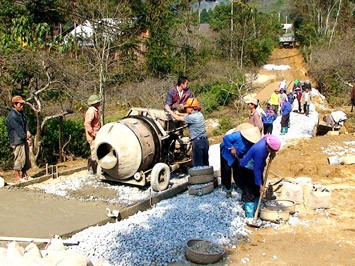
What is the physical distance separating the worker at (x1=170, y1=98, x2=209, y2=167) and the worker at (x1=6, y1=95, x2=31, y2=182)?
3004 millimetres

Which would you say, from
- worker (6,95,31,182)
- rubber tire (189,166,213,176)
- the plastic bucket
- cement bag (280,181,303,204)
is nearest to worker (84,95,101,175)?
worker (6,95,31,182)

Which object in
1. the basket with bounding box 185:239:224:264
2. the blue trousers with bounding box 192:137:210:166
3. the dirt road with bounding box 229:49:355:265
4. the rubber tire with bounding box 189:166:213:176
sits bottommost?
the dirt road with bounding box 229:49:355:265

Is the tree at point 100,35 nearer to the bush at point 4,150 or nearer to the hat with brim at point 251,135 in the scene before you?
the bush at point 4,150

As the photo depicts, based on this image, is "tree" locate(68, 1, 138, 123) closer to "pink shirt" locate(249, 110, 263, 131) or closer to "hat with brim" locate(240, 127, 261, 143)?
"pink shirt" locate(249, 110, 263, 131)

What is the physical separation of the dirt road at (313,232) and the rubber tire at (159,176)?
219 cm

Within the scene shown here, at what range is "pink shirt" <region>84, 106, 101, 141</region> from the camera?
8.90 meters

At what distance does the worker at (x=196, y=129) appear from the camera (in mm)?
8664

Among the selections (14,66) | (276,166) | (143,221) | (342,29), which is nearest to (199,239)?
(143,221)

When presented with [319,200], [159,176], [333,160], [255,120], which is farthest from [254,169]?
[333,160]

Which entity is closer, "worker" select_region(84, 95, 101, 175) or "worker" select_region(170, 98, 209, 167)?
"worker" select_region(170, 98, 209, 167)

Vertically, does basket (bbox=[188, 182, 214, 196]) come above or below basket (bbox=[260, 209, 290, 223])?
above

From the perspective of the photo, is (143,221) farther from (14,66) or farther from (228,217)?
(14,66)

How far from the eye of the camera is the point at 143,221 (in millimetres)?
6938

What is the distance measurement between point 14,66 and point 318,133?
38.4ft
